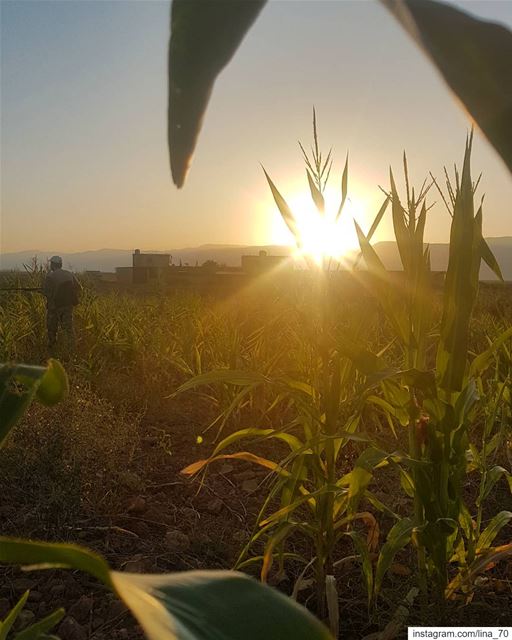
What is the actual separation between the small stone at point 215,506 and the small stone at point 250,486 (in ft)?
0.47

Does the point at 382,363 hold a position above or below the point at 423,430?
above

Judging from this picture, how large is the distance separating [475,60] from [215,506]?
1.87 metres

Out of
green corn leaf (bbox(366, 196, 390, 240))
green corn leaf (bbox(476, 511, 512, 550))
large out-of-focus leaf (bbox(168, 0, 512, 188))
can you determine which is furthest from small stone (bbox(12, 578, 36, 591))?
large out-of-focus leaf (bbox(168, 0, 512, 188))

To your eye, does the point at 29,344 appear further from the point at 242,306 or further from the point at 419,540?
the point at 419,540

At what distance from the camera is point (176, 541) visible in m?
1.66

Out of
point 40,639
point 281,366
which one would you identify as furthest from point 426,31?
point 281,366

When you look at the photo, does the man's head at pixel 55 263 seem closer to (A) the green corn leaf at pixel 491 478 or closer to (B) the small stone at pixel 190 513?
(B) the small stone at pixel 190 513

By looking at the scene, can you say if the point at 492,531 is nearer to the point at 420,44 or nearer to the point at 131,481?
the point at 131,481

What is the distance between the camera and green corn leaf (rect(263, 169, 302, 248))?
127 centimetres

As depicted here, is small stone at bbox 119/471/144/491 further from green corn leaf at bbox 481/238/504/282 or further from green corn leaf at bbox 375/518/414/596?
green corn leaf at bbox 481/238/504/282

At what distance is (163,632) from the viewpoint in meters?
0.20

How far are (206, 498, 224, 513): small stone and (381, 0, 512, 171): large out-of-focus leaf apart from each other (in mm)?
1857

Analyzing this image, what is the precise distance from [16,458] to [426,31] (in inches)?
86.2

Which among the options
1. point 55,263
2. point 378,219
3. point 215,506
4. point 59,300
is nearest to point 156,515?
point 215,506
